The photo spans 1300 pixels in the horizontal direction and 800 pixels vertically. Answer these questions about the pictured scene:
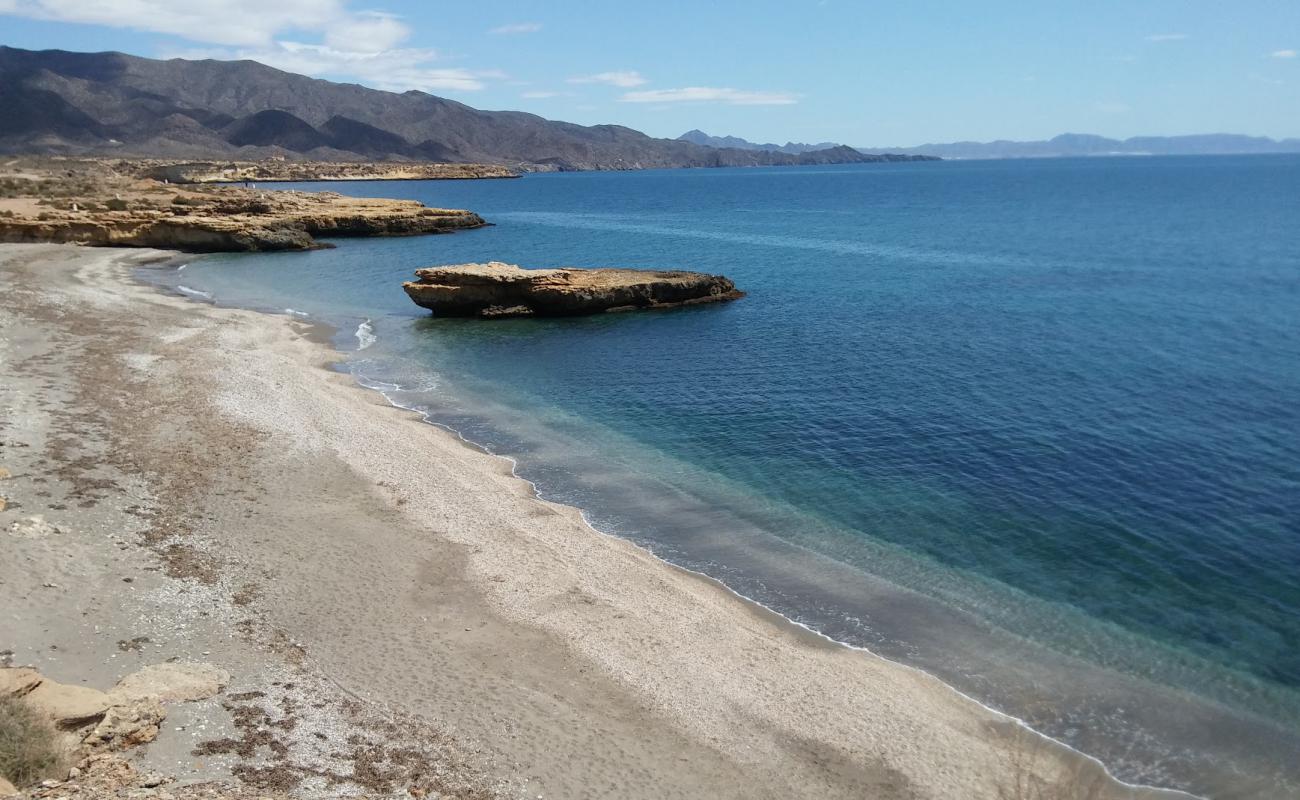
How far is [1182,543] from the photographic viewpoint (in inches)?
686

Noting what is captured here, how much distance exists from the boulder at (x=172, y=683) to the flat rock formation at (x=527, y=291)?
101 ft

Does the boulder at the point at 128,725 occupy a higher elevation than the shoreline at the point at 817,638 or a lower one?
higher

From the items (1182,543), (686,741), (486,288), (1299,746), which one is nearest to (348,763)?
(686,741)

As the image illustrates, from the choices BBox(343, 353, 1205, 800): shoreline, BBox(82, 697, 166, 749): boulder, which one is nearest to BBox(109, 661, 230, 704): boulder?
BBox(82, 697, 166, 749): boulder

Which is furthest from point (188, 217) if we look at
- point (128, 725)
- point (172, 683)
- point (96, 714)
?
point (128, 725)

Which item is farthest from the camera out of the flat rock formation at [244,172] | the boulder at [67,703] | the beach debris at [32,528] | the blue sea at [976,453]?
the flat rock formation at [244,172]

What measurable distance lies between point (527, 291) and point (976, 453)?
81.4 ft

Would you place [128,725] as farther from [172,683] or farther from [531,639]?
[531,639]

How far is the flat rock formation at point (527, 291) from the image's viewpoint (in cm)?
4159

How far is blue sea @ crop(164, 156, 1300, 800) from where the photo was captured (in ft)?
45.1

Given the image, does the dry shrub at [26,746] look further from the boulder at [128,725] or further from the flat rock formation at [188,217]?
the flat rock formation at [188,217]

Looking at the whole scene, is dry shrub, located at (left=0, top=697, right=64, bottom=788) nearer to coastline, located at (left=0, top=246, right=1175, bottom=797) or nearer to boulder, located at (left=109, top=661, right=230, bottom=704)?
boulder, located at (left=109, top=661, right=230, bottom=704)

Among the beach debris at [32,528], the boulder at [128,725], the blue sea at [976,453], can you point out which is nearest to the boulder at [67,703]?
the boulder at [128,725]

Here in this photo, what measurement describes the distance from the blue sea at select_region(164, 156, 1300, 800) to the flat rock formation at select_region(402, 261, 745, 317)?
1.35 meters
